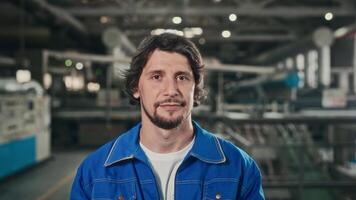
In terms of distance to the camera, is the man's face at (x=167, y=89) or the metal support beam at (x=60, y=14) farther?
the metal support beam at (x=60, y=14)

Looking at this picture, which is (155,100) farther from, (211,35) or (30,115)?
(211,35)

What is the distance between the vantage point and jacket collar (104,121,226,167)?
1.94 meters

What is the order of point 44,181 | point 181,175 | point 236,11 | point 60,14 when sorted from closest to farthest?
point 181,175, point 44,181, point 60,14, point 236,11

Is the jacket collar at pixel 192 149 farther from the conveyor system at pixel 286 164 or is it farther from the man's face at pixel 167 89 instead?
the conveyor system at pixel 286 164

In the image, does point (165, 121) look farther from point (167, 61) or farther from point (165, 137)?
point (167, 61)

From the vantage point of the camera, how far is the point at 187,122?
2.01 m

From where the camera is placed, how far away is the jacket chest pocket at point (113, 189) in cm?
188

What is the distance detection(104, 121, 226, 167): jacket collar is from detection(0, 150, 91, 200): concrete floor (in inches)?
230

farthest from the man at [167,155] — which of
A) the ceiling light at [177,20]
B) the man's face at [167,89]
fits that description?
the ceiling light at [177,20]

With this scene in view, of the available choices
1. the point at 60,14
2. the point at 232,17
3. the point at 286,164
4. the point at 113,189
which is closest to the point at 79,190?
the point at 113,189

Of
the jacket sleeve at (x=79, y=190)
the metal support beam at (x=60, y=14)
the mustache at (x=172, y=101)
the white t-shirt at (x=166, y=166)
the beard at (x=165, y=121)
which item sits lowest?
the jacket sleeve at (x=79, y=190)

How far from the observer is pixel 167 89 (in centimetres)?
192

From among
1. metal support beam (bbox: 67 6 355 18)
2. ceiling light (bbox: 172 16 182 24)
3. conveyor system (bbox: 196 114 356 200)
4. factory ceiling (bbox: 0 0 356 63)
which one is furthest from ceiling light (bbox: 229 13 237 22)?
conveyor system (bbox: 196 114 356 200)

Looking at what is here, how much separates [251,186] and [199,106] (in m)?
4.46
